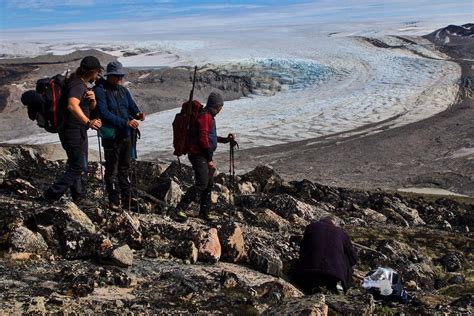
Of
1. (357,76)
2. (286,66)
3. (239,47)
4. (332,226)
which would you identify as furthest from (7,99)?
(332,226)

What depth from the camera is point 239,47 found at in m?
51.1

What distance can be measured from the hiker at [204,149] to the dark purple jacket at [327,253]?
1.52m

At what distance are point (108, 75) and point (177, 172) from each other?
19.5ft

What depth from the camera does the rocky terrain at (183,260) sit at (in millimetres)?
4980

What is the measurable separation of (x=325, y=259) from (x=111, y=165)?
2487 millimetres

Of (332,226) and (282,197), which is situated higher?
(332,226)

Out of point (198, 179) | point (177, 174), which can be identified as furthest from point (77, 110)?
point (177, 174)

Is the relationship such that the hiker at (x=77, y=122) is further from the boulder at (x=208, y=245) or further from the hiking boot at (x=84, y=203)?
the boulder at (x=208, y=245)

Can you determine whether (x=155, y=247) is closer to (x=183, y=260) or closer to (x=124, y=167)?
(x=183, y=260)

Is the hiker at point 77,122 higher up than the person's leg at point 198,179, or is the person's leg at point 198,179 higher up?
the hiker at point 77,122

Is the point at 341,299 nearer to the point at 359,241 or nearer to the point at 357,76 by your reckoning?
the point at 359,241

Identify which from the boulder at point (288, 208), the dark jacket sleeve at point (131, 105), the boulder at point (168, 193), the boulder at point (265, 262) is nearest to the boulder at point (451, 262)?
the boulder at point (288, 208)

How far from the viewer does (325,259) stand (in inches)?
242

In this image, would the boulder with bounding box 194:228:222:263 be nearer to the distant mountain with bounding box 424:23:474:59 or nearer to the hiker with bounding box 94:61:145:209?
the hiker with bounding box 94:61:145:209
